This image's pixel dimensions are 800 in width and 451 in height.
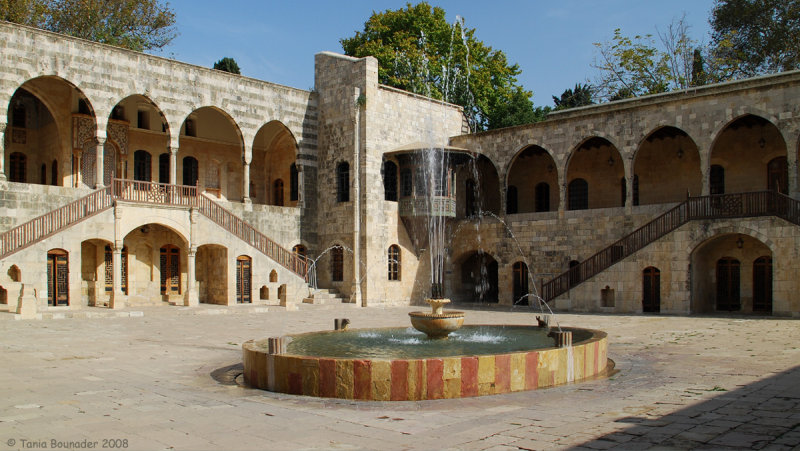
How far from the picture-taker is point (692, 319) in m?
18.8

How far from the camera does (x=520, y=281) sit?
25.9 meters

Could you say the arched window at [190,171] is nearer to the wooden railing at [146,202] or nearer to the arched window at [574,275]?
the wooden railing at [146,202]

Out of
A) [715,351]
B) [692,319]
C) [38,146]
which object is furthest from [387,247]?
[715,351]

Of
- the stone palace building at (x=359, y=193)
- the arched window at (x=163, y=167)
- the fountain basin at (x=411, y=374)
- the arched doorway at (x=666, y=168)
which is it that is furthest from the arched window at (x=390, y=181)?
the fountain basin at (x=411, y=374)

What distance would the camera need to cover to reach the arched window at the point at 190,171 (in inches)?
1063

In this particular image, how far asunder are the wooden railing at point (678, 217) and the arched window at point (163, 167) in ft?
48.3

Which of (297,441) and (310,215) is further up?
(310,215)

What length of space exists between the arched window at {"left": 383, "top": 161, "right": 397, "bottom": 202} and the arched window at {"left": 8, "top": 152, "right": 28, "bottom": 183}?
41.7ft

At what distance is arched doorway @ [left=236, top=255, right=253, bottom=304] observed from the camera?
78.0ft

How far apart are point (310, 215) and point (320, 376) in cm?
1896

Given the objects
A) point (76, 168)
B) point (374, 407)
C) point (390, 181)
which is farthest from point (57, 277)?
point (374, 407)

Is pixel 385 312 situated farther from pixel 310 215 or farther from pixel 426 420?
pixel 426 420

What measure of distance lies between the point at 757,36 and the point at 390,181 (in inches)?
845

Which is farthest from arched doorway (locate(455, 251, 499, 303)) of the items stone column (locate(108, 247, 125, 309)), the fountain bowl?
the fountain bowl
